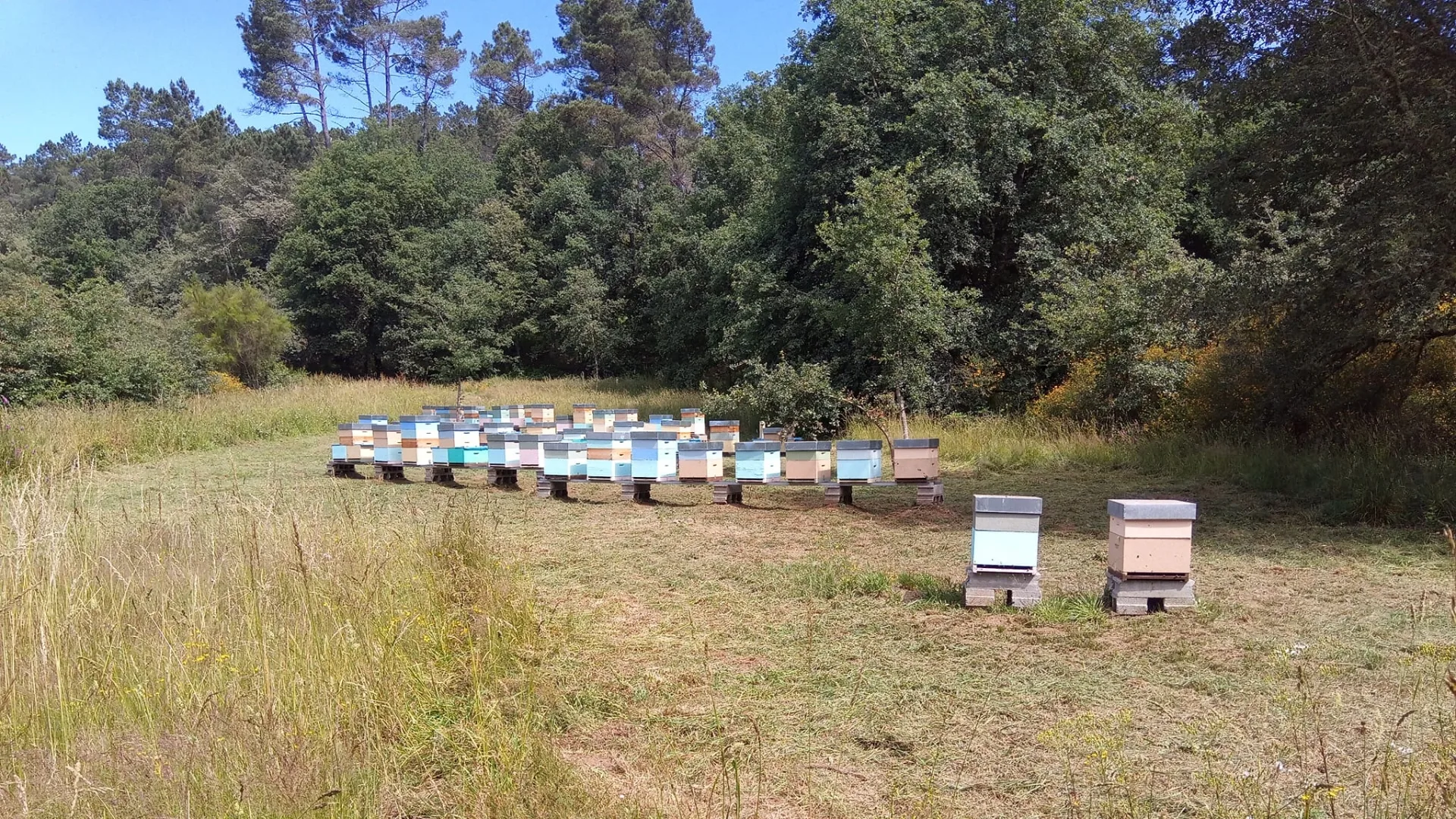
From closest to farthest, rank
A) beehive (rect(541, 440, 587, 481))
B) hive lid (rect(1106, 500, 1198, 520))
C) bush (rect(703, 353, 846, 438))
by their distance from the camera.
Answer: hive lid (rect(1106, 500, 1198, 520)) → beehive (rect(541, 440, 587, 481)) → bush (rect(703, 353, 846, 438))

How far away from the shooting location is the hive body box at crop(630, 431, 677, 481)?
11.0m

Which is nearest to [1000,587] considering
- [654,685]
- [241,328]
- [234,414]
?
[654,685]

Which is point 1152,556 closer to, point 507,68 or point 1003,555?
point 1003,555

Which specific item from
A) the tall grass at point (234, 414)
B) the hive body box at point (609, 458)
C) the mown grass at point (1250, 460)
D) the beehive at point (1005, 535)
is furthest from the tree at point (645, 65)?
the beehive at point (1005, 535)

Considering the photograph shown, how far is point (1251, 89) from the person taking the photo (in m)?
10.3

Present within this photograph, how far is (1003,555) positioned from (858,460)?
13.5ft

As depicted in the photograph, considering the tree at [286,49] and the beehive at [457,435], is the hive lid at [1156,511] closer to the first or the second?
the beehive at [457,435]

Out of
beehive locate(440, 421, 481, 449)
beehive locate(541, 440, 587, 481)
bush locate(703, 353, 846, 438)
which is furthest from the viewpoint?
bush locate(703, 353, 846, 438)

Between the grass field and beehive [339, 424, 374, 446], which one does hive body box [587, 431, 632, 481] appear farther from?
beehive [339, 424, 374, 446]

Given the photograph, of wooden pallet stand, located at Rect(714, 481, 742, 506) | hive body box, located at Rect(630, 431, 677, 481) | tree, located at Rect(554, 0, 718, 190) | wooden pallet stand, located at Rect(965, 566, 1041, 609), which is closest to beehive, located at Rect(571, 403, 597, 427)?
hive body box, located at Rect(630, 431, 677, 481)

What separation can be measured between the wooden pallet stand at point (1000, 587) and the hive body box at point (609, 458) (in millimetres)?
5705

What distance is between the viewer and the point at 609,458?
11.3m

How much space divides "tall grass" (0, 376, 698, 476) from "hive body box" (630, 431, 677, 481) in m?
5.57

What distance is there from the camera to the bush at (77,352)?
17469mm
